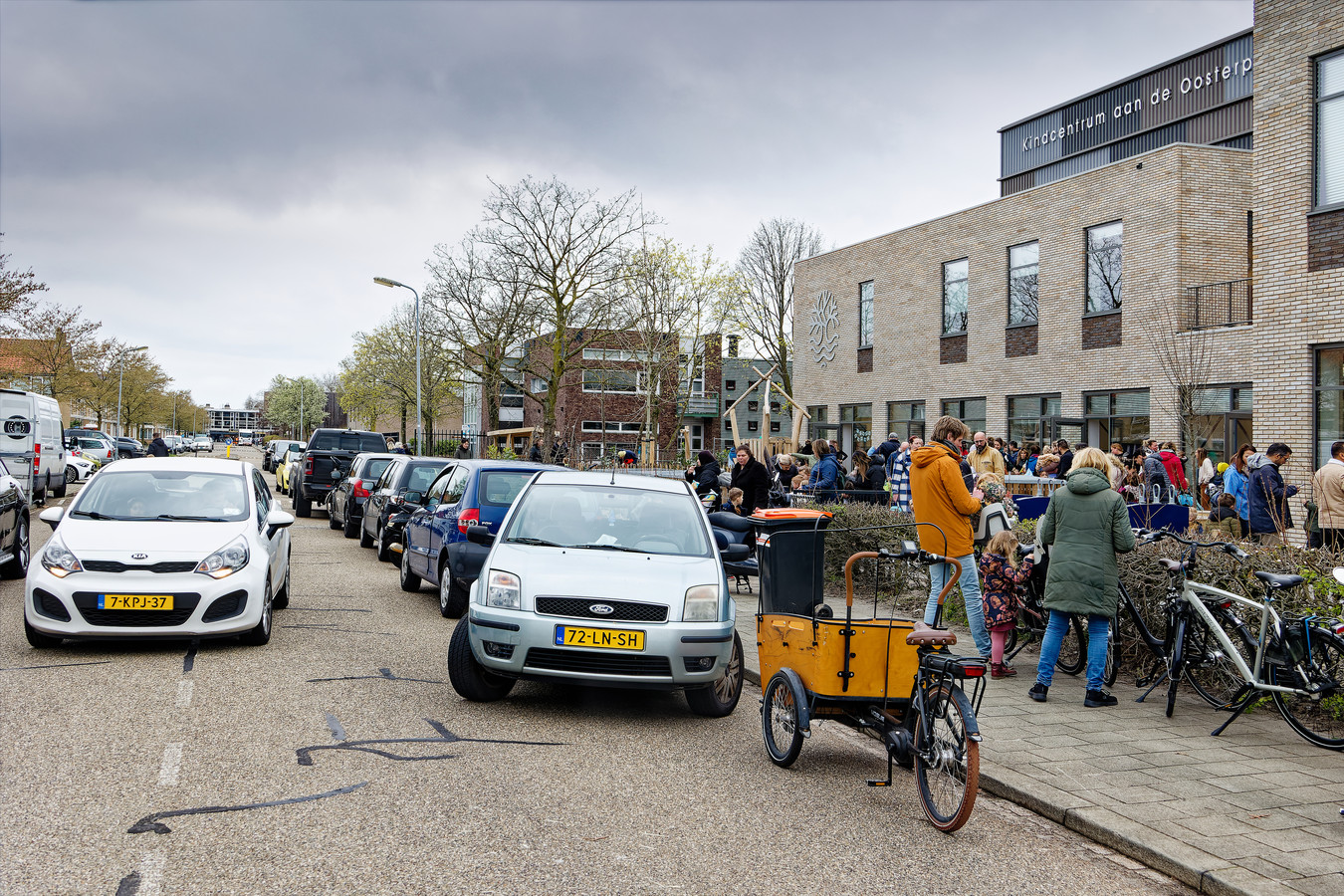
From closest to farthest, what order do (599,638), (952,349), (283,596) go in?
(599,638)
(283,596)
(952,349)

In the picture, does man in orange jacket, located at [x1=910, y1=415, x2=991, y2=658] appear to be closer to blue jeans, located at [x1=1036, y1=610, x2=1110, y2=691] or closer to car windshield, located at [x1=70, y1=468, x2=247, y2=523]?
blue jeans, located at [x1=1036, y1=610, x2=1110, y2=691]

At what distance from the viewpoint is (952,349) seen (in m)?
29.9

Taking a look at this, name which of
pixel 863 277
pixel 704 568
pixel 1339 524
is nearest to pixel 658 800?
pixel 704 568

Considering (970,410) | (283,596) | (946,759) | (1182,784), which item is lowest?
(1182,784)

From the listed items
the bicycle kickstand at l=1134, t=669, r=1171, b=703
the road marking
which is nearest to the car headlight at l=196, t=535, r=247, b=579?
the road marking

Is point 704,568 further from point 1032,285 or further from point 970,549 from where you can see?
point 1032,285

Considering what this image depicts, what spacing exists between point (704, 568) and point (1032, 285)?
2272 cm

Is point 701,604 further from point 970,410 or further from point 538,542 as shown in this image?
point 970,410

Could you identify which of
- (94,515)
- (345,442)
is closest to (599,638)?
(94,515)

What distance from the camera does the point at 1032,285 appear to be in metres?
27.1

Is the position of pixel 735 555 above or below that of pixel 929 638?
above

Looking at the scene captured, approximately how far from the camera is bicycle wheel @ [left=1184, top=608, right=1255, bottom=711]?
259 inches

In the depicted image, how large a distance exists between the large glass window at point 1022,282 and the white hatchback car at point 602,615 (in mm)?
22149

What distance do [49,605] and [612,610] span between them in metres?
4.53
